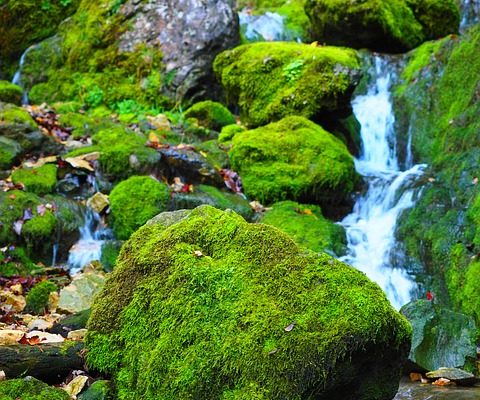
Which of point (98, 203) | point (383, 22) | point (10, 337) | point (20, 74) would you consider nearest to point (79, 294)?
point (10, 337)

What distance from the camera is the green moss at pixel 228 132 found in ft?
33.1

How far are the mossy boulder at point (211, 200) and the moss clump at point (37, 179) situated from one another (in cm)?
165

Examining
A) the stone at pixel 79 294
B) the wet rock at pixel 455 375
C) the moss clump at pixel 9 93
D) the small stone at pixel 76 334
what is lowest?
the wet rock at pixel 455 375

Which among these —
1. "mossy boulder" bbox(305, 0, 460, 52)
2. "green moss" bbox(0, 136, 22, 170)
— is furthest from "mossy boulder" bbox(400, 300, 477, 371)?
"mossy boulder" bbox(305, 0, 460, 52)

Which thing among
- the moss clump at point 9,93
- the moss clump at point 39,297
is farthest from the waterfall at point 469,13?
the moss clump at point 39,297

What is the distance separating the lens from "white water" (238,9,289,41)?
50.5ft

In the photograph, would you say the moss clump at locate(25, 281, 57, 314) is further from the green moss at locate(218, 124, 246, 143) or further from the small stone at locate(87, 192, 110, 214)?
the green moss at locate(218, 124, 246, 143)

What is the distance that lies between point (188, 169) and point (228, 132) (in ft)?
6.36

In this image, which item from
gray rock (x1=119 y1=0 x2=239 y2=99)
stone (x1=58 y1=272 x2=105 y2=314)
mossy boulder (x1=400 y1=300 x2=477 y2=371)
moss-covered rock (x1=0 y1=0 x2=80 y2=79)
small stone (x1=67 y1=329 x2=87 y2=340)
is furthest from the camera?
moss-covered rock (x1=0 y1=0 x2=80 y2=79)

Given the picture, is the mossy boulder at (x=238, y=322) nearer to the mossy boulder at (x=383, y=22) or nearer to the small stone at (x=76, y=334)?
the small stone at (x=76, y=334)

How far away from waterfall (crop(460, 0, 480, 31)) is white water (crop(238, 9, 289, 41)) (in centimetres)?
431

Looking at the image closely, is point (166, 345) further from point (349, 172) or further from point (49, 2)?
point (49, 2)

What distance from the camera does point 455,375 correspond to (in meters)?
4.88

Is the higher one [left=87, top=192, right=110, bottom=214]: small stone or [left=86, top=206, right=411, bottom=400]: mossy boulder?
[left=86, top=206, right=411, bottom=400]: mossy boulder
